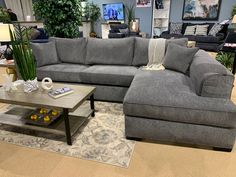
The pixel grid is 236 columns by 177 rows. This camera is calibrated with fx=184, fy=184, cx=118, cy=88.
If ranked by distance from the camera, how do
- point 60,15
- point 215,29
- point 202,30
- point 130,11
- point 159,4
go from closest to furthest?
point 60,15 → point 215,29 → point 202,30 → point 159,4 → point 130,11

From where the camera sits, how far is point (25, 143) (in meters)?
1.93

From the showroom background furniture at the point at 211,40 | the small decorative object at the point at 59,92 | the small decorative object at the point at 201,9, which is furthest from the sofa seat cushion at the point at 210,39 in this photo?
the small decorative object at the point at 59,92

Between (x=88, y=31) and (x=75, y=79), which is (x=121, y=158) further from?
(x=88, y=31)

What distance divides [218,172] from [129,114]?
0.90 m

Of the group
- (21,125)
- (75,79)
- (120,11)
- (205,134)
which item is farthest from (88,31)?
(205,134)

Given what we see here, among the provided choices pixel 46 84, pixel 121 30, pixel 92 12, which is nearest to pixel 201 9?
pixel 121 30

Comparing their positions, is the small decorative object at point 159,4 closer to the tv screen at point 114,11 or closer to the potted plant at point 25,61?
the tv screen at point 114,11

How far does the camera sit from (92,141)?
1942 millimetres

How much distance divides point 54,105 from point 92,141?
0.55 m

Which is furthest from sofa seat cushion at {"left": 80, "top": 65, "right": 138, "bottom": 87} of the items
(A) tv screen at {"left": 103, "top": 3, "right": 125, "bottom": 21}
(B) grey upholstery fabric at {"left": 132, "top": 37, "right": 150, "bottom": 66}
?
(A) tv screen at {"left": 103, "top": 3, "right": 125, "bottom": 21}

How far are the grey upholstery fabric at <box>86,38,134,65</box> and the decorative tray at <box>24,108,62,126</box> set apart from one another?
1271 mm

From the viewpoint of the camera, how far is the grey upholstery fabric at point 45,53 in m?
3.02

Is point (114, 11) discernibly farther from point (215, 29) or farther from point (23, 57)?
point (23, 57)

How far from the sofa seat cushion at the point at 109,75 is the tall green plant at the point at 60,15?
150 centimetres
